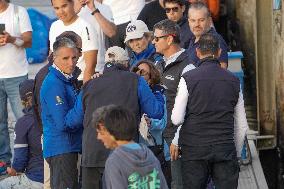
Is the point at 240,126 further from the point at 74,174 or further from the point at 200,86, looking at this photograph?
the point at 74,174

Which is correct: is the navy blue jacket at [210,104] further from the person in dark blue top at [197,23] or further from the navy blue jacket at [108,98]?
the person in dark blue top at [197,23]

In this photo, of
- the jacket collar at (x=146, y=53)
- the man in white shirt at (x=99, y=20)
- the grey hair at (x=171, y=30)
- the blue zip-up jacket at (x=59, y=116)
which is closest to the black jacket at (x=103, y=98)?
the blue zip-up jacket at (x=59, y=116)

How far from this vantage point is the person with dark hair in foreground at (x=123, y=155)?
19.4ft

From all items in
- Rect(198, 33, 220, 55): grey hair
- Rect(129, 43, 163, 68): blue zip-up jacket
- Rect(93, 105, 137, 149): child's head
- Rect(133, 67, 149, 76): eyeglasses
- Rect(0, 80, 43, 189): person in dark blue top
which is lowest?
Rect(0, 80, 43, 189): person in dark blue top

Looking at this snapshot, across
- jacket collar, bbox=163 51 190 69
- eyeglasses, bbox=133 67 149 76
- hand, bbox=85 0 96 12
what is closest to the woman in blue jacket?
eyeglasses, bbox=133 67 149 76

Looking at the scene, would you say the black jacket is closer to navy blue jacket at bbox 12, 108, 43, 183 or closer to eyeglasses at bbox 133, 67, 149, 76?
eyeglasses at bbox 133, 67, 149, 76

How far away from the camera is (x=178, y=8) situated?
9742 millimetres

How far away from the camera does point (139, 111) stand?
24.1 ft

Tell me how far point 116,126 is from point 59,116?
1.65 metres

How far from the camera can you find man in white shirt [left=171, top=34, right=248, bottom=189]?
299 inches

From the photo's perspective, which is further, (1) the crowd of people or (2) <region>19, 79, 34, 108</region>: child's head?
(2) <region>19, 79, 34, 108</region>: child's head

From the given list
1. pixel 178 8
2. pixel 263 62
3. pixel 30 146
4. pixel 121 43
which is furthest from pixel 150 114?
pixel 263 62

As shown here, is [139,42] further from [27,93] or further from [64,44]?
[64,44]

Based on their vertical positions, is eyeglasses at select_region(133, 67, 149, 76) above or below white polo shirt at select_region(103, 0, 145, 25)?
below
